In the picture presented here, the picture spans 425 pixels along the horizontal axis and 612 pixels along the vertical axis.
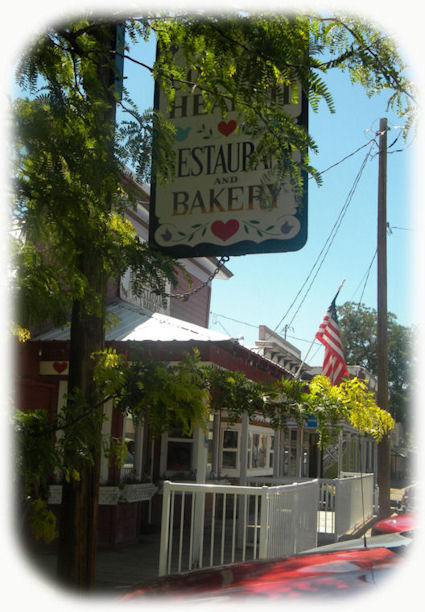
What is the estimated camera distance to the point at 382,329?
Result: 1530 cm

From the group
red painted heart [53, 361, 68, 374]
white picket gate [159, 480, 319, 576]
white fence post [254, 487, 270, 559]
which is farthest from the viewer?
red painted heart [53, 361, 68, 374]

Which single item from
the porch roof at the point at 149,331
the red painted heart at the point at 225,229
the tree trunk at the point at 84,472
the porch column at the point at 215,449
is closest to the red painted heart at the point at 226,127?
the red painted heart at the point at 225,229

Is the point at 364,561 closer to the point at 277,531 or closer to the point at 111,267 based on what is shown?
the point at 111,267

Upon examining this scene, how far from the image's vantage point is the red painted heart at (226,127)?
208 inches

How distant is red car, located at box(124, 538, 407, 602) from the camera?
2.46 m

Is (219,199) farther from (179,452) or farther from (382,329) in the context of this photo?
(382,329)

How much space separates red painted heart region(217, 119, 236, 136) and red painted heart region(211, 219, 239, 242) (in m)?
0.71

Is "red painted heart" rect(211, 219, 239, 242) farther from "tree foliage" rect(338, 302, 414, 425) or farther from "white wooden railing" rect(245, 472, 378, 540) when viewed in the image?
"tree foliage" rect(338, 302, 414, 425)

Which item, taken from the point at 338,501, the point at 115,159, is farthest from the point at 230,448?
the point at 115,159

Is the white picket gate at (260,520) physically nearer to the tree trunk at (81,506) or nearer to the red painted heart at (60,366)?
the tree trunk at (81,506)

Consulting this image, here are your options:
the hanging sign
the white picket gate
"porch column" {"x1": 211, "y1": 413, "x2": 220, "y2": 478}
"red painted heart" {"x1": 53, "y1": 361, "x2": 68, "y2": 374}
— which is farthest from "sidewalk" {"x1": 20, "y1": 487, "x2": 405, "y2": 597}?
the hanging sign

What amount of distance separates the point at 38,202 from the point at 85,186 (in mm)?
510

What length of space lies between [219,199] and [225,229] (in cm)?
24

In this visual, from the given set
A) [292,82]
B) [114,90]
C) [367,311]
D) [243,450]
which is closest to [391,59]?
[292,82]
